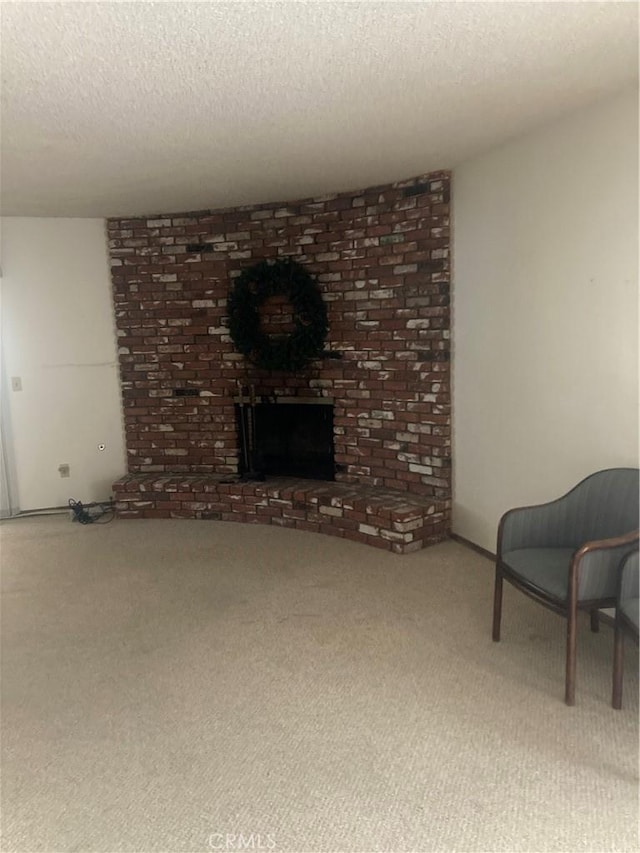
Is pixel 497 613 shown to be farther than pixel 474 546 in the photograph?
No

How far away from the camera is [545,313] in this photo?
3.10m

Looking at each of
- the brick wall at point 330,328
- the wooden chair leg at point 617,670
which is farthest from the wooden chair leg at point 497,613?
the brick wall at point 330,328

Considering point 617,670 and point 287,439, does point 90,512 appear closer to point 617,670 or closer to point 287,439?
point 287,439

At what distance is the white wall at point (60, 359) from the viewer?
189 inches

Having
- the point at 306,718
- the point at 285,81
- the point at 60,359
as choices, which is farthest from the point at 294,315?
the point at 306,718

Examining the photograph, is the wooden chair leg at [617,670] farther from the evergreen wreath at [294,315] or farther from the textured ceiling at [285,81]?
the evergreen wreath at [294,315]

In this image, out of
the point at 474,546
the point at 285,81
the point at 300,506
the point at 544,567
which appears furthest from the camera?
the point at 300,506

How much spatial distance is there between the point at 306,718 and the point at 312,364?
282 centimetres

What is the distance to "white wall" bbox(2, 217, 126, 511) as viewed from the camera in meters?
4.81

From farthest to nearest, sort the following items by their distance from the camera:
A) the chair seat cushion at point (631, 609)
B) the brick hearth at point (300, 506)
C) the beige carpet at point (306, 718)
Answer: the brick hearth at point (300, 506) → the chair seat cushion at point (631, 609) → the beige carpet at point (306, 718)

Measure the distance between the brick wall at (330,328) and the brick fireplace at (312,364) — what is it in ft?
0.03

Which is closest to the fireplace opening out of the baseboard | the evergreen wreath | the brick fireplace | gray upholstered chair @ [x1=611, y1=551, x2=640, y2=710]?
the brick fireplace

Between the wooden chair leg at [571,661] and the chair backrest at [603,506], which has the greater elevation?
the chair backrest at [603,506]

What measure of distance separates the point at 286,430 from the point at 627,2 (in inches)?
136
